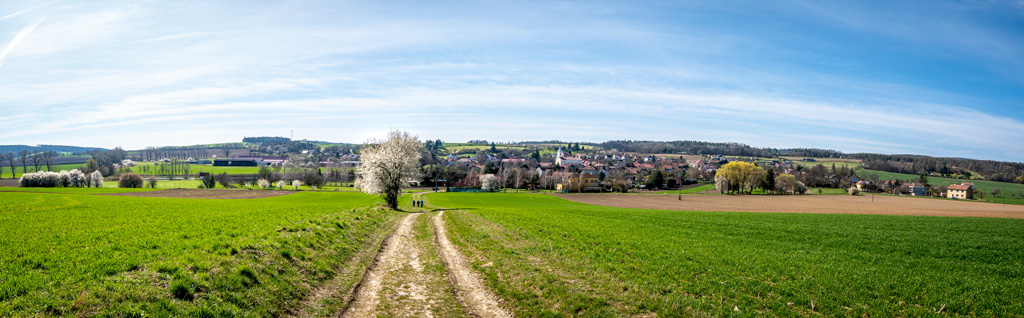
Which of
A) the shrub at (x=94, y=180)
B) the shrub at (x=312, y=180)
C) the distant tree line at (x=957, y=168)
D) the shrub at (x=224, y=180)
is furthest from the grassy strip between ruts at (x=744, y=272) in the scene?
the distant tree line at (x=957, y=168)

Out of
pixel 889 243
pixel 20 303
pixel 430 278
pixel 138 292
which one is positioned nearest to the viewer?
pixel 20 303

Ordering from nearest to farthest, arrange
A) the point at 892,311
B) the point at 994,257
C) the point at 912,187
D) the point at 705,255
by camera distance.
A: the point at 892,311 < the point at 705,255 < the point at 994,257 < the point at 912,187

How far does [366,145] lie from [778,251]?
150 feet

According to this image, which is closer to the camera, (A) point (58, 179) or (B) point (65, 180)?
(A) point (58, 179)

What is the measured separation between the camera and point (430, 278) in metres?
14.5

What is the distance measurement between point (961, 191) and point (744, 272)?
159561 mm

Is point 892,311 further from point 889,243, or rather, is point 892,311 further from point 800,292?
point 889,243

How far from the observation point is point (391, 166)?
47.7 metres

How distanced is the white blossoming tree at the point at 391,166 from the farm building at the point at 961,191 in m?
150

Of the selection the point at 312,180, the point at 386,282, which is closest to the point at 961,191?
the point at 386,282

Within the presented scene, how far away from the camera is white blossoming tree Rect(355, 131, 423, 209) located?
47.6 m

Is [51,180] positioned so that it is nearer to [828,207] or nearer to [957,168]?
[828,207]

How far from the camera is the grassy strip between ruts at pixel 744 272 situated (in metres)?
10.7

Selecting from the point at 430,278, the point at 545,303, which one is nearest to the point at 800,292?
the point at 545,303
